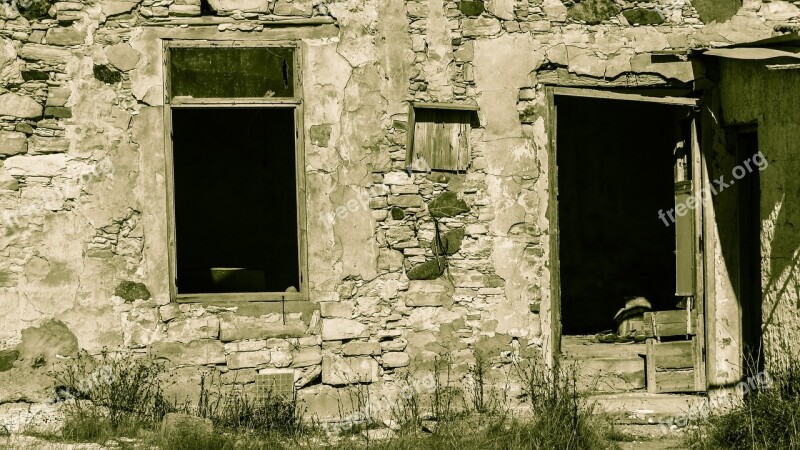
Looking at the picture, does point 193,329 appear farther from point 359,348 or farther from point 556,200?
point 556,200

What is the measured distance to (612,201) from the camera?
38.2ft

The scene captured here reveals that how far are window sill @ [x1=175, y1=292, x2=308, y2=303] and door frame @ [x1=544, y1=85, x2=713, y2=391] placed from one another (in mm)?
1900

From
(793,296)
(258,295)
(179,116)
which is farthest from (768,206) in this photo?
(179,116)

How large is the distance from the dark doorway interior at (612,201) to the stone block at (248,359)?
5.10m

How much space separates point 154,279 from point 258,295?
2.50 feet

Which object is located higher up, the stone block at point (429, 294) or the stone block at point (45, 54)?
the stone block at point (45, 54)

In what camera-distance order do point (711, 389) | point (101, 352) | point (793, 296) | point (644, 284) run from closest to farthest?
point (793, 296) < point (101, 352) < point (711, 389) < point (644, 284)

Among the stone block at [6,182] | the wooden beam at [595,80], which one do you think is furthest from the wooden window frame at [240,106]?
the wooden beam at [595,80]

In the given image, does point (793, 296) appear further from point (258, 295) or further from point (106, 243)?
point (106, 243)

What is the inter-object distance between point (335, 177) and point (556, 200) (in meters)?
1.70

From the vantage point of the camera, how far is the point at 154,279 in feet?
23.6

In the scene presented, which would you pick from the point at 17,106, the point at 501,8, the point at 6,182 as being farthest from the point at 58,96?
the point at 501,8

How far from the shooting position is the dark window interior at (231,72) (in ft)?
23.7

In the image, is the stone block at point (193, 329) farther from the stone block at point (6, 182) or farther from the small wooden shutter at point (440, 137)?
the small wooden shutter at point (440, 137)
